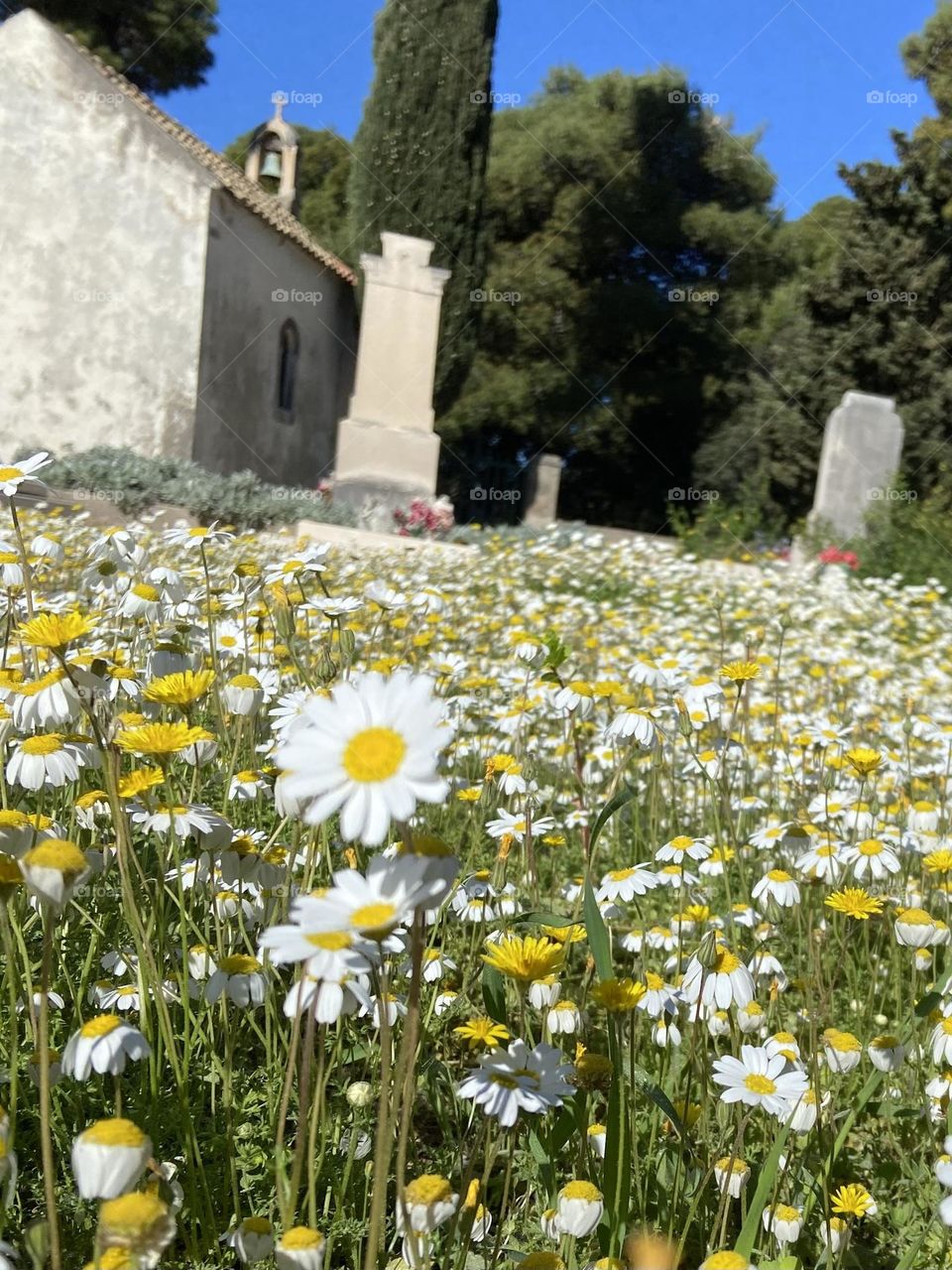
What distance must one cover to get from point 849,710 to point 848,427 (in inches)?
356

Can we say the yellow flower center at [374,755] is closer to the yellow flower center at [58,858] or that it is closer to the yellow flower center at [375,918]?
the yellow flower center at [375,918]

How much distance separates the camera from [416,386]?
13914mm

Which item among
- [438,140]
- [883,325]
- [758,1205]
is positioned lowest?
[758,1205]

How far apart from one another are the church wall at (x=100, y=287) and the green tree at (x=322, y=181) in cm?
1053

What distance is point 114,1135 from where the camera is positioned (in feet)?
2.46

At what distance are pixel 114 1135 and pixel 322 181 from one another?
29162mm

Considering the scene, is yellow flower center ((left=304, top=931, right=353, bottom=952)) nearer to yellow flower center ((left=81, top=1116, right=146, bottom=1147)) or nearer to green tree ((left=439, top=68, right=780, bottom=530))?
yellow flower center ((left=81, top=1116, right=146, bottom=1147))

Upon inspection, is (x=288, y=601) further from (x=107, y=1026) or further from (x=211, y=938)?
(x=107, y=1026)

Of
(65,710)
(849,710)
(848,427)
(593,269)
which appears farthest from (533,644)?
(593,269)

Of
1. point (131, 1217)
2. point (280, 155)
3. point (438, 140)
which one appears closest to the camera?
point (131, 1217)

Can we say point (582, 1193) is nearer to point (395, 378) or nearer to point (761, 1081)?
point (761, 1081)

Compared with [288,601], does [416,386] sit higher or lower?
higher

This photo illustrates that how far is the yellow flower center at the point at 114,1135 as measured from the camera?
747 millimetres

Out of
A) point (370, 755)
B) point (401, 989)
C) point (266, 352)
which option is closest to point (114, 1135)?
point (370, 755)
